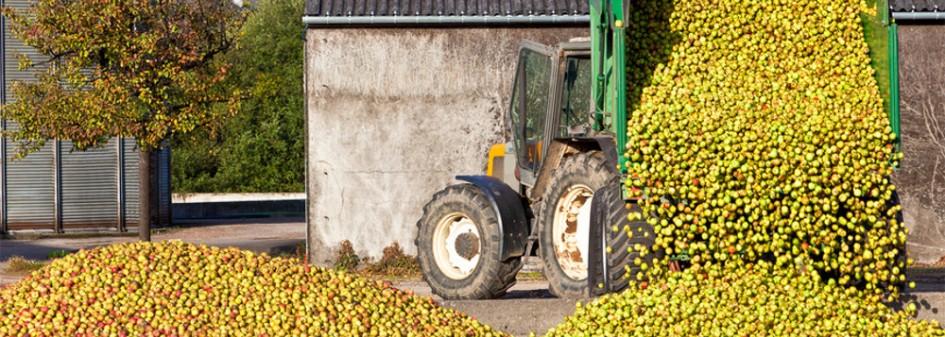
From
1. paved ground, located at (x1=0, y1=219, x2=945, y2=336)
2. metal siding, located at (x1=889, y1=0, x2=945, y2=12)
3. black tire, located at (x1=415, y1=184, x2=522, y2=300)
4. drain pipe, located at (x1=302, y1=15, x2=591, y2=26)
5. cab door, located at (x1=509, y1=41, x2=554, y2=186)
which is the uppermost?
metal siding, located at (x1=889, y1=0, x2=945, y2=12)

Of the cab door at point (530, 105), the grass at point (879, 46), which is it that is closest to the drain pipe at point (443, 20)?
the cab door at point (530, 105)

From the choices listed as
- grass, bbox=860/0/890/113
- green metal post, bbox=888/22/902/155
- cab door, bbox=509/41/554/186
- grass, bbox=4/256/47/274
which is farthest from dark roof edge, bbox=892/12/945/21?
grass, bbox=4/256/47/274

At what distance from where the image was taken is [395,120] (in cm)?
1742

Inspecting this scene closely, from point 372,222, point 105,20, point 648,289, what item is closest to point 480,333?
point 648,289

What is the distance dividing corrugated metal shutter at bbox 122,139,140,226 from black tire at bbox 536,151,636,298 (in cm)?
1799

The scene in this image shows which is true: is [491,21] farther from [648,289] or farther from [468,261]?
[648,289]

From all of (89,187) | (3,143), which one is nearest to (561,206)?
(89,187)

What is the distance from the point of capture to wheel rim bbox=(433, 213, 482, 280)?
11359 millimetres

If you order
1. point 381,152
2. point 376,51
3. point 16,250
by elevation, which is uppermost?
point 376,51

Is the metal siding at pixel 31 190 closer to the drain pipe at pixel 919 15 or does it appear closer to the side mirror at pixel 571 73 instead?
the side mirror at pixel 571 73

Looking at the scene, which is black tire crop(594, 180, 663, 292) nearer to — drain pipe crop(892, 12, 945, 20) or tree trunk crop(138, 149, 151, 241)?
drain pipe crop(892, 12, 945, 20)

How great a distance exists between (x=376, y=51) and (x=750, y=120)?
9.60m

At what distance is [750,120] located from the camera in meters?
8.46

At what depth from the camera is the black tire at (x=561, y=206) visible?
9347 millimetres
